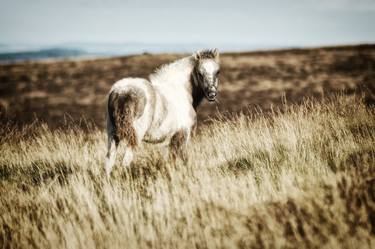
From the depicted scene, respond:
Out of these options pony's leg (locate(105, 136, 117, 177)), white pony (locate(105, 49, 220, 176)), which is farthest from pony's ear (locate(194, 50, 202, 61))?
pony's leg (locate(105, 136, 117, 177))

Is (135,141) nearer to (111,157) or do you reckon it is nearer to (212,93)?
(111,157)

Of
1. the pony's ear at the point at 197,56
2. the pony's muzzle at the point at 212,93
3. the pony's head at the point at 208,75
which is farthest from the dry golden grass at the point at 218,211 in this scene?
the pony's ear at the point at 197,56

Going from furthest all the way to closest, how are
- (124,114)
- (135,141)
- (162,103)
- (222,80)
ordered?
1. (222,80)
2. (162,103)
3. (135,141)
4. (124,114)

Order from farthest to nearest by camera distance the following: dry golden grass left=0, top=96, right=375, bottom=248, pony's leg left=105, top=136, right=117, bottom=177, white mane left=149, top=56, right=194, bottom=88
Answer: white mane left=149, top=56, right=194, bottom=88 < pony's leg left=105, top=136, right=117, bottom=177 < dry golden grass left=0, top=96, right=375, bottom=248

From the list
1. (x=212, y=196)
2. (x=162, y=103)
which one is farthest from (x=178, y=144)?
(x=212, y=196)

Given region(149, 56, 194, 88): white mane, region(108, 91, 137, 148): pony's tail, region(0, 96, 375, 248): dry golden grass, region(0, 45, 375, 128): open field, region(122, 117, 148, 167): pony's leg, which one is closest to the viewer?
region(0, 96, 375, 248): dry golden grass

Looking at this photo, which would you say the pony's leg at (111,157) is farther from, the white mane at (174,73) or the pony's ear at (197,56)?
the pony's ear at (197,56)

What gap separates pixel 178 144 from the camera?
614cm

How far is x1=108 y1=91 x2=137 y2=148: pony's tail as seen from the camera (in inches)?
202

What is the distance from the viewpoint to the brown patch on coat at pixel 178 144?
6086 mm

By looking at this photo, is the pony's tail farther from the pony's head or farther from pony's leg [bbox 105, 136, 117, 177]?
the pony's head

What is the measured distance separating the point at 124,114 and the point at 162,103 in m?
0.84

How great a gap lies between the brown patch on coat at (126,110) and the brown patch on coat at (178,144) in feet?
3.29

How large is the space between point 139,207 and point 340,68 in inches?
1554
